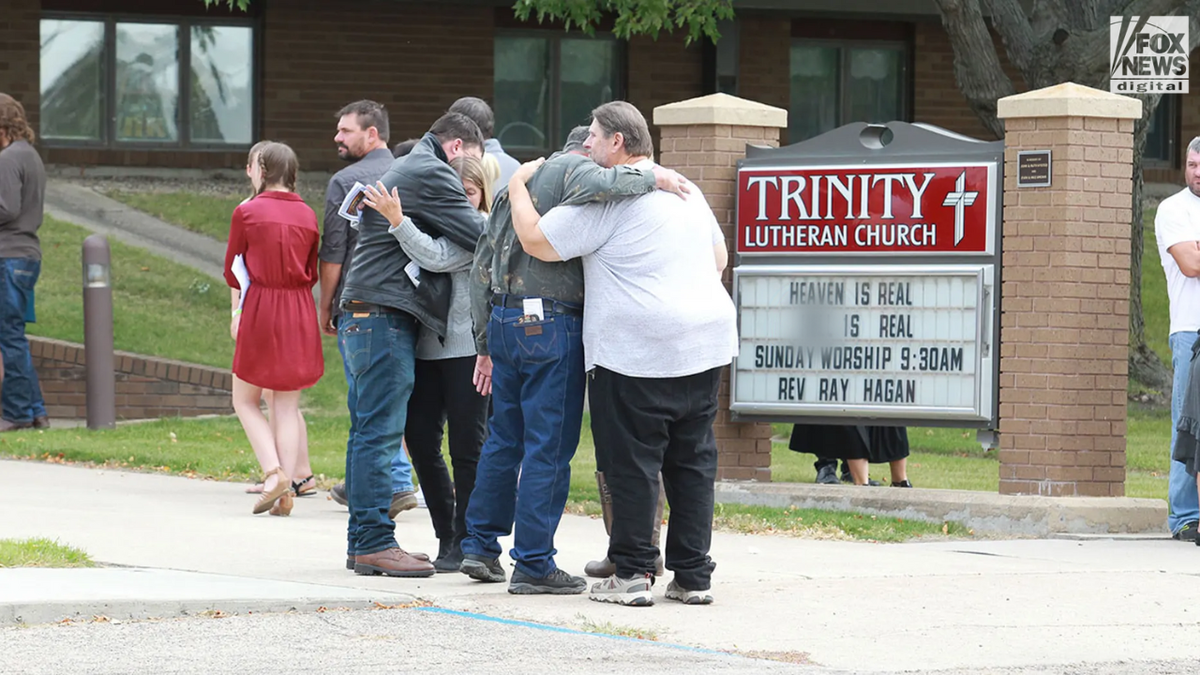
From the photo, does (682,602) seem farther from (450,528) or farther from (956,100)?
(956,100)

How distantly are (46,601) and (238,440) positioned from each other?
21.7 ft

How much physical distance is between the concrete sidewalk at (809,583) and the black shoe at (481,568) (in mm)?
62

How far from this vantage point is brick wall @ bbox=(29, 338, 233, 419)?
14.1 metres

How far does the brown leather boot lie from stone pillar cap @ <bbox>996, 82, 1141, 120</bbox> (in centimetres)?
419

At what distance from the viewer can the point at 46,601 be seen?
6375mm

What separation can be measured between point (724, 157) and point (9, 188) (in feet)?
17.0

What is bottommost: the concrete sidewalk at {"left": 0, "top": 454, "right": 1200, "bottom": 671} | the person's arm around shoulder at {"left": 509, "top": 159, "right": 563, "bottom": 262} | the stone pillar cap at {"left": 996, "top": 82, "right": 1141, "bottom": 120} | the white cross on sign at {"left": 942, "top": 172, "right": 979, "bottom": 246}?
the concrete sidewalk at {"left": 0, "top": 454, "right": 1200, "bottom": 671}

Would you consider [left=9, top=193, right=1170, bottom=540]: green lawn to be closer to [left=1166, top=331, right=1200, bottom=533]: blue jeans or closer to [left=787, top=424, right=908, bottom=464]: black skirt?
[left=787, top=424, right=908, bottom=464]: black skirt

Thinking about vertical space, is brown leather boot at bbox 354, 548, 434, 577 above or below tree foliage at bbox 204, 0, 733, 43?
below

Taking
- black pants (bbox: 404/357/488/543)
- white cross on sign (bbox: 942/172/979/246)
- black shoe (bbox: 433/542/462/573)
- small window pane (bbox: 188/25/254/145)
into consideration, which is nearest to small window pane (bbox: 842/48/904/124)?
small window pane (bbox: 188/25/254/145)

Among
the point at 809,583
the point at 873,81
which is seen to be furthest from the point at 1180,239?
the point at 873,81

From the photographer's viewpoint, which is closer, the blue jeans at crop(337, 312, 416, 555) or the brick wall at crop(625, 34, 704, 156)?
the blue jeans at crop(337, 312, 416, 555)

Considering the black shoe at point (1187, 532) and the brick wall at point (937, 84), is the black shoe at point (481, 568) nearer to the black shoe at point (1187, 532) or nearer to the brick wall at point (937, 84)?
the black shoe at point (1187, 532)

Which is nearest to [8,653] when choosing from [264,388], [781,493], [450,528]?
[450,528]
